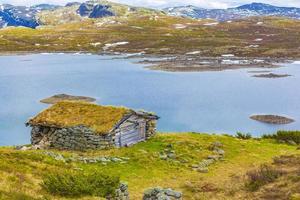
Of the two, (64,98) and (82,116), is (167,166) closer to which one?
(82,116)

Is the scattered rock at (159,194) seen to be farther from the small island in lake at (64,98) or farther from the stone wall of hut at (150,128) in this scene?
the small island in lake at (64,98)

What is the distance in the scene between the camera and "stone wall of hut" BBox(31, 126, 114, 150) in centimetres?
3618

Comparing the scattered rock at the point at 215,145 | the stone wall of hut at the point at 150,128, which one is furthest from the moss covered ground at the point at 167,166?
the stone wall of hut at the point at 150,128

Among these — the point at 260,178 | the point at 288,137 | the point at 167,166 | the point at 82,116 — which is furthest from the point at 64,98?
the point at 260,178

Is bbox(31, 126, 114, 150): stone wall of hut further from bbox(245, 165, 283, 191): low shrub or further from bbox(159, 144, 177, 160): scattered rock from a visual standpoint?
bbox(245, 165, 283, 191): low shrub

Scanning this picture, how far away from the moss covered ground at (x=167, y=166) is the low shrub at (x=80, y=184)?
55 centimetres

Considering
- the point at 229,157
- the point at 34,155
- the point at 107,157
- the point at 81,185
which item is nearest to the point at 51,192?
the point at 81,185

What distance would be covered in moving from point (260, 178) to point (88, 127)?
14828 millimetres

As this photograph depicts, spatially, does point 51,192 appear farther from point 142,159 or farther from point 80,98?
point 80,98

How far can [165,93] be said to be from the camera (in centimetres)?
9538

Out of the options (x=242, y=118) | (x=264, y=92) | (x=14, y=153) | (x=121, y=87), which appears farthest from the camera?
(x=121, y=87)

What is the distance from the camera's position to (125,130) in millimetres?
37969

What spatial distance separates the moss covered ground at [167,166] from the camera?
2257 centimetres

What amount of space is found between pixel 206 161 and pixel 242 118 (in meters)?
38.9
